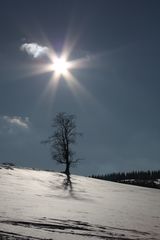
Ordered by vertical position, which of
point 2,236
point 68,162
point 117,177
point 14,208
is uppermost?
point 117,177

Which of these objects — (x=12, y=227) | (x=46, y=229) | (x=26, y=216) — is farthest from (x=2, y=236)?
(x=26, y=216)

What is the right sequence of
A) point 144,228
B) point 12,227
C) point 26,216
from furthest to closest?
point 144,228 → point 26,216 → point 12,227

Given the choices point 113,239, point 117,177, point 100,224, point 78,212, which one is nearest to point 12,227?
point 113,239

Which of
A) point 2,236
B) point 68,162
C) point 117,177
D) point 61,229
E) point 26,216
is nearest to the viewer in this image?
point 2,236

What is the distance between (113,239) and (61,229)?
1424mm

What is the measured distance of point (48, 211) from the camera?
35.5ft

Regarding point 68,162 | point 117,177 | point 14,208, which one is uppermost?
point 117,177

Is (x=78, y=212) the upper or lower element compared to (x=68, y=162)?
lower

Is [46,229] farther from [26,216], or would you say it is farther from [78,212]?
[78,212]

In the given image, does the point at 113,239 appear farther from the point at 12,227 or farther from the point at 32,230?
the point at 12,227

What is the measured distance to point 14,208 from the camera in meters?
10.3

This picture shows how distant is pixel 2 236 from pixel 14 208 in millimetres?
3874

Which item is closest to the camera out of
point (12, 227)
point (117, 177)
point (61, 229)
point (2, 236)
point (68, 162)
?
point (2, 236)

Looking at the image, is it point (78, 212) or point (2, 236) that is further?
point (78, 212)
